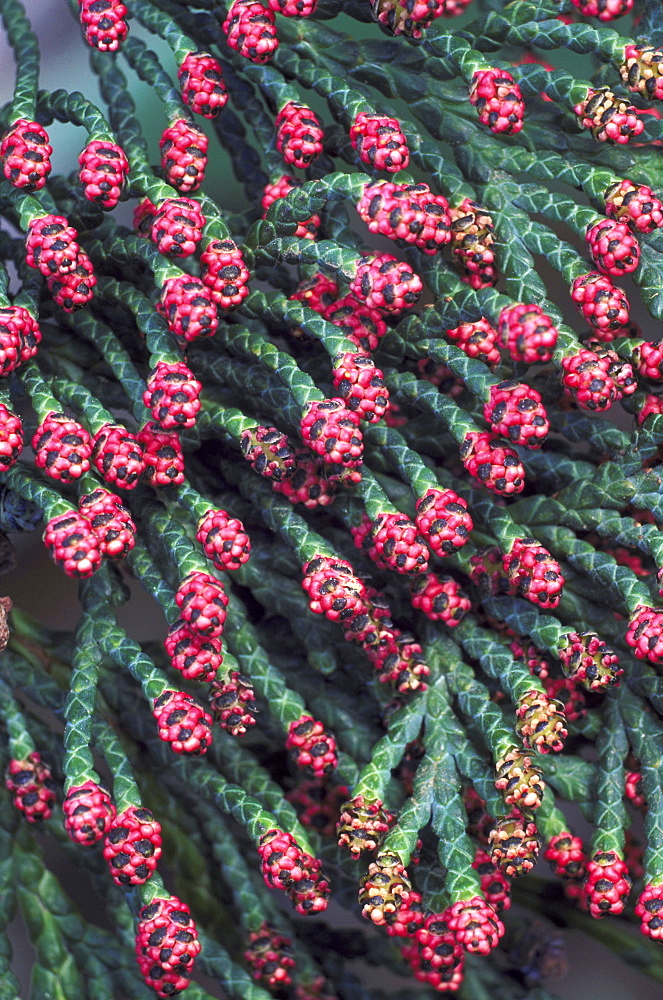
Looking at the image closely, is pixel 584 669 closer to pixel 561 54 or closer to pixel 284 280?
pixel 284 280

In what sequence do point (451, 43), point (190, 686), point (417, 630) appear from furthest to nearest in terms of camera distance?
1. point (190, 686)
2. point (417, 630)
3. point (451, 43)

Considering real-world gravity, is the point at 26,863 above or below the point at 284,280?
below

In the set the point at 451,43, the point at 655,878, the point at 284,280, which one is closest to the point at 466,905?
the point at 655,878

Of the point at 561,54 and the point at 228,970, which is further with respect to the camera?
the point at 561,54

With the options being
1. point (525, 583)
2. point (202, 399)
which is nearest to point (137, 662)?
point (202, 399)

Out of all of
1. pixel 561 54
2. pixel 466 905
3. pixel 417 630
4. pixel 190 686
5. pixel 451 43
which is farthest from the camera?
pixel 561 54

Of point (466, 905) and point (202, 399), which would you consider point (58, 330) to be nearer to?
point (202, 399)

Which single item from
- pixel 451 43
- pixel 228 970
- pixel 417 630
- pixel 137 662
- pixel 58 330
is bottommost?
pixel 228 970
